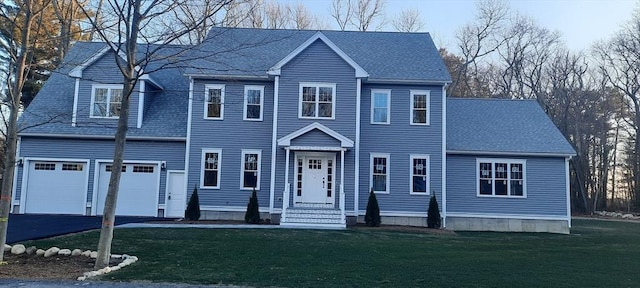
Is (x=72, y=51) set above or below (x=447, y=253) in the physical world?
above

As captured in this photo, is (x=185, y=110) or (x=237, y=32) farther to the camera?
(x=237, y=32)

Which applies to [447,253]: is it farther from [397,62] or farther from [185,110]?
[185,110]

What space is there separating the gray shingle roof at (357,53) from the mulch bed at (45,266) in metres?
9.51

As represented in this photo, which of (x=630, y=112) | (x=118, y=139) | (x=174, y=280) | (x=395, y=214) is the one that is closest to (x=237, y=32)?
(x=395, y=214)

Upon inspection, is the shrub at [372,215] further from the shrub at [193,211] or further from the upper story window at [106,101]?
the upper story window at [106,101]

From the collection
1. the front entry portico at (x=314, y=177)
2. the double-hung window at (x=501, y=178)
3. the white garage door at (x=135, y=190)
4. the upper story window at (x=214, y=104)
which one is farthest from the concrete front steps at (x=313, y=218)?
the double-hung window at (x=501, y=178)

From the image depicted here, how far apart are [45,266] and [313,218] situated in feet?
31.3

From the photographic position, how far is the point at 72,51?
21844 millimetres

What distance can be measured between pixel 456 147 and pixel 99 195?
14.3 metres

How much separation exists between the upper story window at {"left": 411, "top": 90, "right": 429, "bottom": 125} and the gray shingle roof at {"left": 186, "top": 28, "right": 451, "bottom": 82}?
0.64m

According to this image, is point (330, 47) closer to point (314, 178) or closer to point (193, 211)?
point (314, 178)

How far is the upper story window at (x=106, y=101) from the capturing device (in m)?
19.3

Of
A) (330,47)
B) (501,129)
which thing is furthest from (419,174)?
(330,47)

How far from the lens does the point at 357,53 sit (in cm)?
2108
